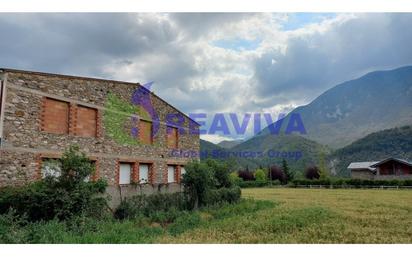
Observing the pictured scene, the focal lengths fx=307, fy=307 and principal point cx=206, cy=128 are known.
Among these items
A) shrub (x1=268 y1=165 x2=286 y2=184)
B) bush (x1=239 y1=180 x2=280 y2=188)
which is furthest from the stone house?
shrub (x1=268 y1=165 x2=286 y2=184)

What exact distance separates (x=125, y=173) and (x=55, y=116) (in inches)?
186

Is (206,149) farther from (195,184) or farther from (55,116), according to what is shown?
(55,116)

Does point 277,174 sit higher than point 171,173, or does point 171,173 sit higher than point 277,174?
point 171,173

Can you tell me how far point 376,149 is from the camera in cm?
6650

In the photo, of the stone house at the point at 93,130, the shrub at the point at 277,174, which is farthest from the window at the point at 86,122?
the shrub at the point at 277,174

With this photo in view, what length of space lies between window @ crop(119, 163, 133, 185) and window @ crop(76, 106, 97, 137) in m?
2.44

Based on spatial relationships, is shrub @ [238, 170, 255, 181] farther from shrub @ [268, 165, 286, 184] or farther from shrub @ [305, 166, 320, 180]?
shrub @ [305, 166, 320, 180]

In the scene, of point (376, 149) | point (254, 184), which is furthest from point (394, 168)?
point (376, 149)

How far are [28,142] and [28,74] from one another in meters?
2.42

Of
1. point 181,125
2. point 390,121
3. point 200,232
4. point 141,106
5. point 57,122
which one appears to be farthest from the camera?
point 390,121

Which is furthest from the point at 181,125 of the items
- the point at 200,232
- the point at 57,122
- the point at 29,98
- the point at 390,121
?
the point at 390,121

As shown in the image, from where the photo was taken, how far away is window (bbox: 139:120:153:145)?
1653 centimetres

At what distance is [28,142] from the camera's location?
10.7 meters

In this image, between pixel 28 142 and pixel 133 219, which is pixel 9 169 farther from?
pixel 133 219
